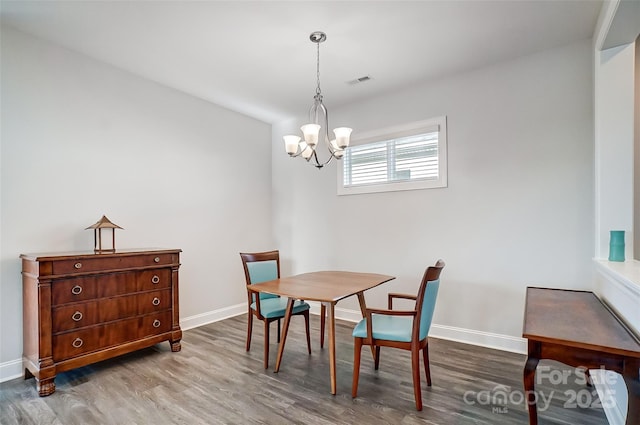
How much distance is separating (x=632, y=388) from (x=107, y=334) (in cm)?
339

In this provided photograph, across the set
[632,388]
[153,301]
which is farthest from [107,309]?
[632,388]

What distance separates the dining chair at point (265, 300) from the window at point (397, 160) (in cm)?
145

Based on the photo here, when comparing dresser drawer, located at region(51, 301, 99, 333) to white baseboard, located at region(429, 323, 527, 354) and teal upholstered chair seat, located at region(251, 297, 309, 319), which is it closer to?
teal upholstered chair seat, located at region(251, 297, 309, 319)

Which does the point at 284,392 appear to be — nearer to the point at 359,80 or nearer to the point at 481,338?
the point at 481,338

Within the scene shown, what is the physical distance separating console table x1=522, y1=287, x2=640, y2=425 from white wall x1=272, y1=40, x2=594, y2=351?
119 cm

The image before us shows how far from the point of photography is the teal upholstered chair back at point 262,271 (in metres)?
3.27

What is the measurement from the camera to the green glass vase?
2.18 meters

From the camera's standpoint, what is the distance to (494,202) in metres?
3.25

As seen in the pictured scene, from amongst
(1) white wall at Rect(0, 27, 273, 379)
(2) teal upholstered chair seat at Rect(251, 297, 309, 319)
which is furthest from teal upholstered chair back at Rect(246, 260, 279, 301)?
(1) white wall at Rect(0, 27, 273, 379)

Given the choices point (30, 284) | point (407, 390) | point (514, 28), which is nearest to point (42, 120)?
point (30, 284)

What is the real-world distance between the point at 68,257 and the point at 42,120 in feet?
4.25

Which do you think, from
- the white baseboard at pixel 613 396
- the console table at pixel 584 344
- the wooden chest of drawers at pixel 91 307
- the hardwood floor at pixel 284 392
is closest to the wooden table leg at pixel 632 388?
the console table at pixel 584 344

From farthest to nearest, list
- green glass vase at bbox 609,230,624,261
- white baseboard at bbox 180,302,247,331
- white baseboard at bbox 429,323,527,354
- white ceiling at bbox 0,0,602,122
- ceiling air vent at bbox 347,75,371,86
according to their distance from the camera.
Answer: white baseboard at bbox 180,302,247,331 < ceiling air vent at bbox 347,75,371,86 < white baseboard at bbox 429,323,527,354 < white ceiling at bbox 0,0,602,122 < green glass vase at bbox 609,230,624,261

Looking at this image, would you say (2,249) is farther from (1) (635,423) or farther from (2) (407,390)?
(1) (635,423)
